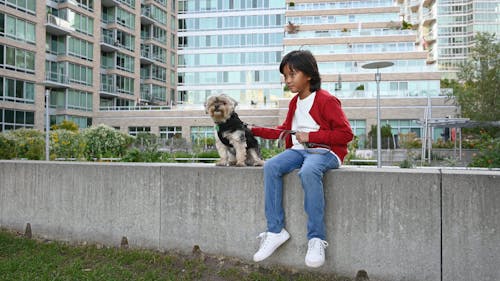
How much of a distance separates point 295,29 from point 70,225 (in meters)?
51.5

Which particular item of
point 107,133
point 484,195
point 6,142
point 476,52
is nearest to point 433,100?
point 476,52

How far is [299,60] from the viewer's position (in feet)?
12.0

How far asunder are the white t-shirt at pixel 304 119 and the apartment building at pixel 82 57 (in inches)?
1314

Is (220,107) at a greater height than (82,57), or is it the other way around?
(82,57)

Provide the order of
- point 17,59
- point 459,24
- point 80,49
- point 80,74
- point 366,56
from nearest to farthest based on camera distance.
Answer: point 17,59 → point 80,49 → point 80,74 → point 366,56 → point 459,24

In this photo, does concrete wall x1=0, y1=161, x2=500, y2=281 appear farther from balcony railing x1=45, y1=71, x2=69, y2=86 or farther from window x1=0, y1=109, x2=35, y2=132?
balcony railing x1=45, y1=71, x2=69, y2=86

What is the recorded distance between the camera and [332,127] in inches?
143

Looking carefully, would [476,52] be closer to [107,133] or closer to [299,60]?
[107,133]

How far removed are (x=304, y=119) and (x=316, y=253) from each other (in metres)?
1.28

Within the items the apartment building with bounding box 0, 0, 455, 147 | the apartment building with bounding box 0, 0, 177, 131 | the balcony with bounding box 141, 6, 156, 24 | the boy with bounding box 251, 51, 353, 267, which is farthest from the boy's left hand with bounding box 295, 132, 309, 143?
the balcony with bounding box 141, 6, 156, 24

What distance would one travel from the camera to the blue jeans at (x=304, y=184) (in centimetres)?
337

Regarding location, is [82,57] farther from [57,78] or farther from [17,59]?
[17,59]

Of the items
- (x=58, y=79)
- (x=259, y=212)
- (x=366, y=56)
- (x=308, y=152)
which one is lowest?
(x=259, y=212)

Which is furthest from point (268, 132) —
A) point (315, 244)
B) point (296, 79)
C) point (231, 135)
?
point (315, 244)
